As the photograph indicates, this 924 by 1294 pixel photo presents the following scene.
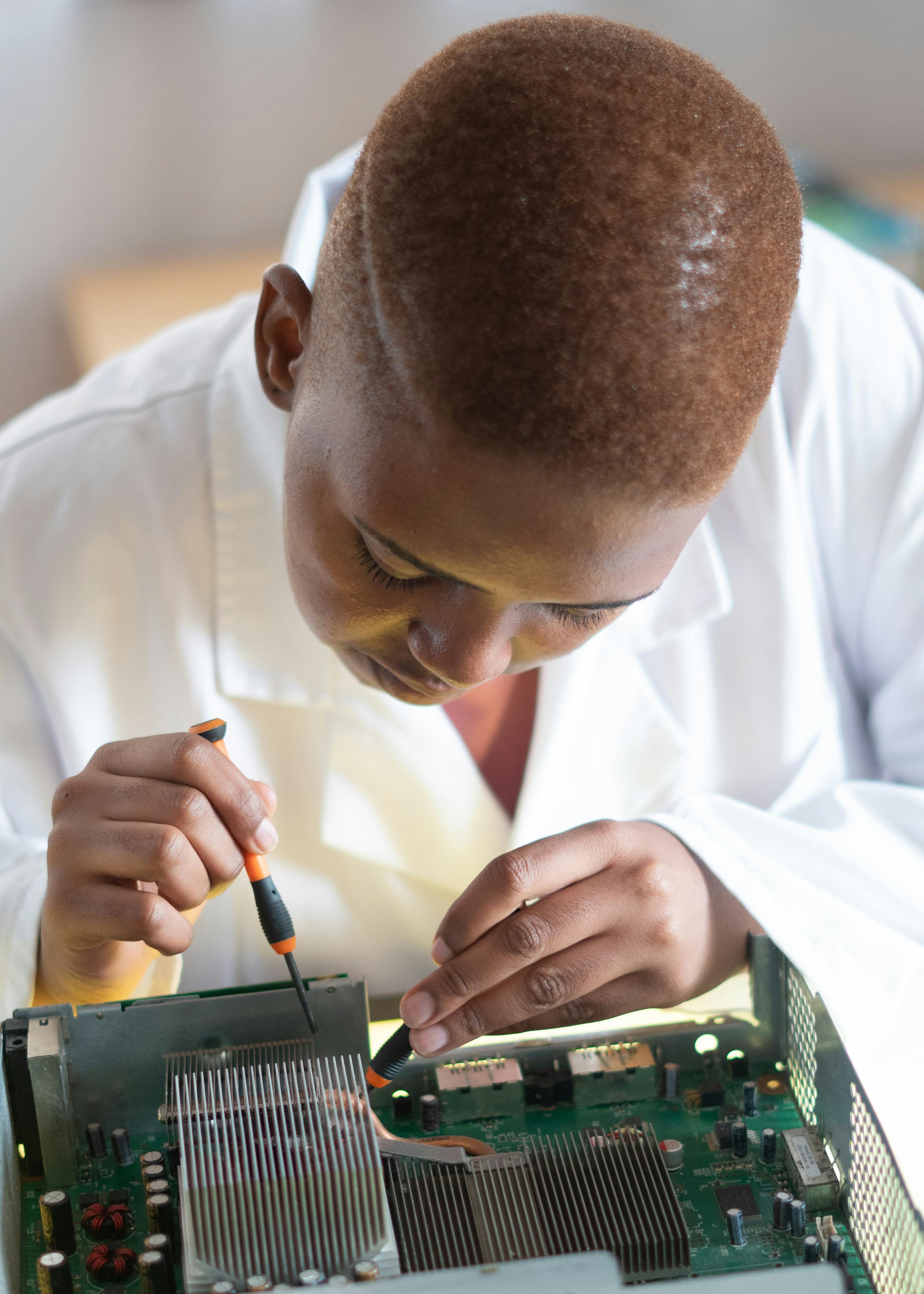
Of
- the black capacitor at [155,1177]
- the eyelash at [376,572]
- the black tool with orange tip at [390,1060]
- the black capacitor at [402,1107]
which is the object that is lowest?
the black capacitor at [402,1107]

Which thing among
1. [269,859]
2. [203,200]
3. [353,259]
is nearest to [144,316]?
[203,200]

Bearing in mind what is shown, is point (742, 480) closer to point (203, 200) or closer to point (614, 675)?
point (614, 675)

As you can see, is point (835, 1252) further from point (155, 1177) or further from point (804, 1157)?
point (155, 1177)

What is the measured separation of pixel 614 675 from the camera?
104 centimetres

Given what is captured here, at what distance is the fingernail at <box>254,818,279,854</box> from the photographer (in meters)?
0.74

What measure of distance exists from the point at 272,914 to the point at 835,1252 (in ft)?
1.17

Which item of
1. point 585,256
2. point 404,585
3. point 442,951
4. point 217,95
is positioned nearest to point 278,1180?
point 442,951

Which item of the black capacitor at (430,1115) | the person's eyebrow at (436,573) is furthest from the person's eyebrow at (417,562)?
the black capacitor at (430,1115)

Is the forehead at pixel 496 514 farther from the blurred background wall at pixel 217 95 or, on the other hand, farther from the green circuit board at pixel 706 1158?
the blurred background wall at pixel 217 95

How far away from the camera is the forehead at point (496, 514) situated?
0.61m

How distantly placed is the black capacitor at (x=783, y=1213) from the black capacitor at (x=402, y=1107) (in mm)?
196

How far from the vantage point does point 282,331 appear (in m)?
0.81

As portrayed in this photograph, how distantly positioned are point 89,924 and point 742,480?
2.05ft

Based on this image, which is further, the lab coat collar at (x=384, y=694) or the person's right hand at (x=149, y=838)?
the lab coat collar at (x=384, y=694)
